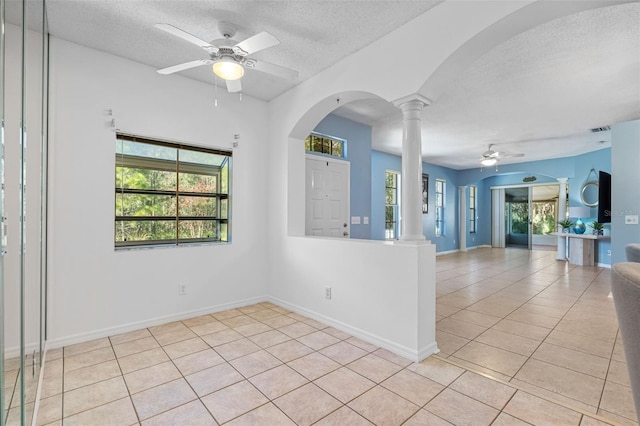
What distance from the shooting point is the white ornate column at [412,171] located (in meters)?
2.68

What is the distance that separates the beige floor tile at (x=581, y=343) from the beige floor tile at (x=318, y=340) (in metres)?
2.08

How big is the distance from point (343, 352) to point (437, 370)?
0.78 metres

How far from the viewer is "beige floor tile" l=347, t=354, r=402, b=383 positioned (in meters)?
2.30

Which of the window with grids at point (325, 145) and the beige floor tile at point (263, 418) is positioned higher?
the window with grids at point (325, 145)

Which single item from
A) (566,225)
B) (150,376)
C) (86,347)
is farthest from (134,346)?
(566,225)

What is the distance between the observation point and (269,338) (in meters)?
2.99

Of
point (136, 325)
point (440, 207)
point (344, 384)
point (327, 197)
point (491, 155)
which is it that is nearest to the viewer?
point (344, 384)

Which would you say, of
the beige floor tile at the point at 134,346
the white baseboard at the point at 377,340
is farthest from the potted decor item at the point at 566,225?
the beige floor tile at the point at 134,346

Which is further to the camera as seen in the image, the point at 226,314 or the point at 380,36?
the point at 226,314

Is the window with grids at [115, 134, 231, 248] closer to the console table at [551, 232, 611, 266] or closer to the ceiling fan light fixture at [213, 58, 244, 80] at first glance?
the ceiling fan light fixture at [213, 58, 244, 80]

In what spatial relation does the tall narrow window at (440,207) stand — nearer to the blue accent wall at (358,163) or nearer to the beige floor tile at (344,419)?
the blue accent wall at (358,163)

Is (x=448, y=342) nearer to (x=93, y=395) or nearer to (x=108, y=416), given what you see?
(x=108, y=416)

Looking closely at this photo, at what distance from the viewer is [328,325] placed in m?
3.34

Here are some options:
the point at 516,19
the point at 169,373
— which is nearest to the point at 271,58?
the point at 516,19
